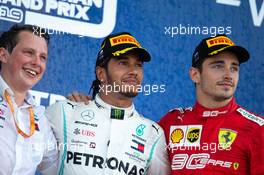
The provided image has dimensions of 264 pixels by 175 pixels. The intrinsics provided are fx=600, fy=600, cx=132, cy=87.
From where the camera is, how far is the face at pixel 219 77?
239 centimetres

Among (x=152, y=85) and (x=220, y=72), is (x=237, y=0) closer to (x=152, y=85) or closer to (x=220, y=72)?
(x=152, y=85)

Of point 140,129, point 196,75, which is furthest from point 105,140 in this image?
point 196,75

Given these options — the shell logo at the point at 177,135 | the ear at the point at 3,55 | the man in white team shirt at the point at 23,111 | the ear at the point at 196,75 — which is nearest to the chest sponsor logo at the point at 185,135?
the shell logo at the point at 177,135

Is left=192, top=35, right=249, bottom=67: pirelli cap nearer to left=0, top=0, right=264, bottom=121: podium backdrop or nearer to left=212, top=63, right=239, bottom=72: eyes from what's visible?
left=212, top=63, right=239, bottom=72: eyes

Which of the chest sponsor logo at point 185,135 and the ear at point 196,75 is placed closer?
the chest sponsor logo at point 185,135

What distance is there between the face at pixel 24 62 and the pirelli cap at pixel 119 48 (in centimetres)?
26

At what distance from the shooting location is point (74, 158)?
231cm

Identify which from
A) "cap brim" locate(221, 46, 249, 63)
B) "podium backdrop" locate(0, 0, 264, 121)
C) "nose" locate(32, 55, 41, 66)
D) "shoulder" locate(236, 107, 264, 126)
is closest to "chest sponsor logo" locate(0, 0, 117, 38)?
"podium backdrop" locate(0, 0, 264, 121)

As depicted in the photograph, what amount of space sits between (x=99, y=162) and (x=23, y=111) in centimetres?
35

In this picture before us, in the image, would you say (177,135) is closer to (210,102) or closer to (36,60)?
(210,102)

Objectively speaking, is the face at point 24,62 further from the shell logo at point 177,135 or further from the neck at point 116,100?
the shell logo at point 177,135

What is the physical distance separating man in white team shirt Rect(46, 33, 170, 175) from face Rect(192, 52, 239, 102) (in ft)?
0.81

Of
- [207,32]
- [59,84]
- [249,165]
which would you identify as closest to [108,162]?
[249,165]

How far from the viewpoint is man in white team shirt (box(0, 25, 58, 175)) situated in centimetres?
216
